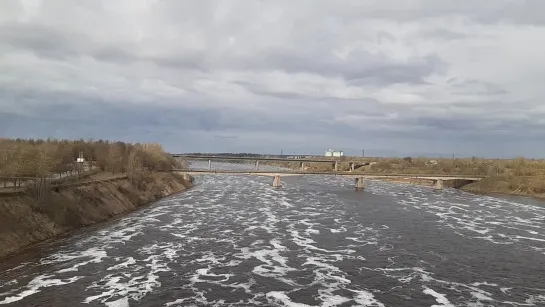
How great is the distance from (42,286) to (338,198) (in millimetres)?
59999

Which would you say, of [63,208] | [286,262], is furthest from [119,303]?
[63,208]

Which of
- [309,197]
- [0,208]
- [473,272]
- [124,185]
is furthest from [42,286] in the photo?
[309,197]

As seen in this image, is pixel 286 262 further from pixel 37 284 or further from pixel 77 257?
pixel 37 284

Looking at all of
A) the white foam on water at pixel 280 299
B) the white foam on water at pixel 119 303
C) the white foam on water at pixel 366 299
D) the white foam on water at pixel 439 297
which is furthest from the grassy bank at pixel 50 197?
the white foam on water at pixel 439 297

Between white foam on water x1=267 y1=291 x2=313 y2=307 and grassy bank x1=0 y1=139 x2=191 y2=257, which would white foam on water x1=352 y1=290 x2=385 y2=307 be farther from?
grassy bank x1=0 y1=139 x2=191 y2=257

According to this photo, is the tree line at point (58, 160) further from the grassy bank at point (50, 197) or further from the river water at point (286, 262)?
the river water at point (286, 262)

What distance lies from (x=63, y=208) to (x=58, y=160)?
779 inches

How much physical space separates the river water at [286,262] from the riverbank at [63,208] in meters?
2.27

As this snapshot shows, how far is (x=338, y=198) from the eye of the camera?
264 feet

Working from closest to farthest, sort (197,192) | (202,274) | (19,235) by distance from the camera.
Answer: (202,274), (19,235), (197,192)

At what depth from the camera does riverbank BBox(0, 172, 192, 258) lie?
121ft

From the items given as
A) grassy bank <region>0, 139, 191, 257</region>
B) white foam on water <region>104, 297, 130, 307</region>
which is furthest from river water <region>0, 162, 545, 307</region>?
grassy bank <region>0, 139, 191, 257</region>

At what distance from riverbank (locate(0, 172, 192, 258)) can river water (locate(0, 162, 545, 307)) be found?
89.4 inches

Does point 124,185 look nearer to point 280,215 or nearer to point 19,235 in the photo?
point 280,215
